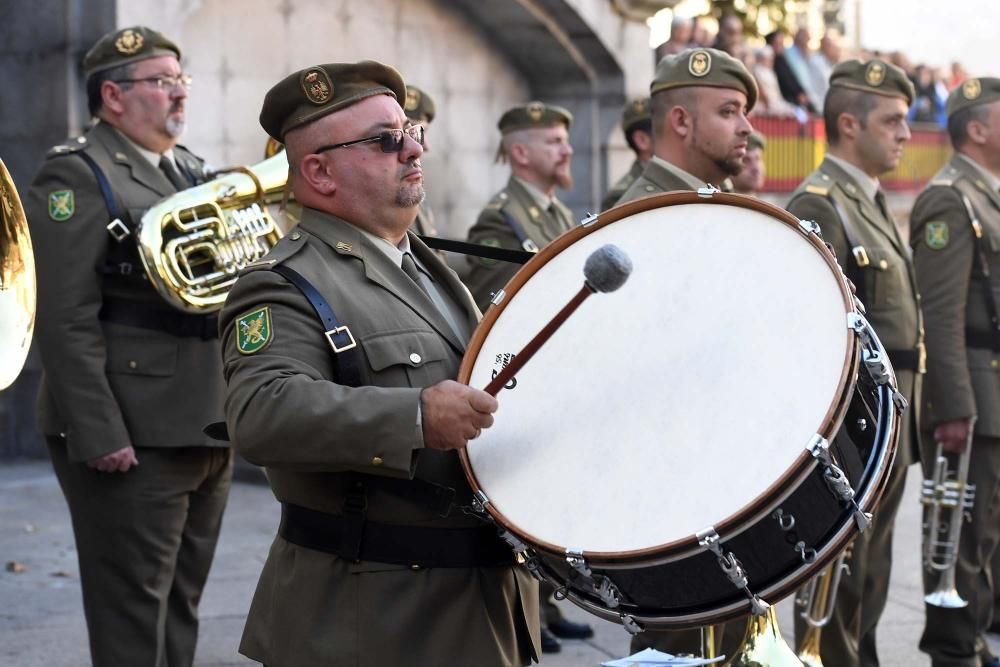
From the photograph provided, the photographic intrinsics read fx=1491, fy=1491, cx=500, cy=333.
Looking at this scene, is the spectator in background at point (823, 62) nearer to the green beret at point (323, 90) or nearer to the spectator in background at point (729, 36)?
the spectator in background at point (729, 36)

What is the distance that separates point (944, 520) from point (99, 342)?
10.1 ft

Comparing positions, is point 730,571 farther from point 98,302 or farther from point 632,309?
point 98,302

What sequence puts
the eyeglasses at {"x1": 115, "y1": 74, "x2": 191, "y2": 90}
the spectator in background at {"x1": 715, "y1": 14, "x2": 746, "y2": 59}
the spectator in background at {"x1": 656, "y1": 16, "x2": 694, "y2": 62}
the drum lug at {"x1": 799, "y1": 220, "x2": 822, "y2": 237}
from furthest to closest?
the spectator in background at {"x1": 715, "y1": 14, "x2": 746, "y2": 59}, the spectator in background at {"x1": 656, "y1": 16, "x2": 694, "y2": 62}, the eyeglasses at {"x1": 115, "y1": 74, "x2": 191, "y2": 90}, the drum lug at {"x1": 799, "y1": 220, "x2": 822, "y2": 237}

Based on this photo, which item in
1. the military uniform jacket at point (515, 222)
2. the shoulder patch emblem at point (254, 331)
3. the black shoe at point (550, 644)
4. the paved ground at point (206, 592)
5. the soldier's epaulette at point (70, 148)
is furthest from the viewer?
the military uniform jacket at point (515, 222)

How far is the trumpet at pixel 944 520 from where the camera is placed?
5406mm

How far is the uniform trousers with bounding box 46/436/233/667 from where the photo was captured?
443cm

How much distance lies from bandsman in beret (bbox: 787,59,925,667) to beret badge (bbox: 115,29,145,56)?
89.1 inches

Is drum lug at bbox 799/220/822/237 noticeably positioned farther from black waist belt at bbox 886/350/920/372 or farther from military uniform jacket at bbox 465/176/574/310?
military uniform jacket at bbox 465/176/574/310

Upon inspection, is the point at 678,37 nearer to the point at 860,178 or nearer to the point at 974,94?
the point at 974,94

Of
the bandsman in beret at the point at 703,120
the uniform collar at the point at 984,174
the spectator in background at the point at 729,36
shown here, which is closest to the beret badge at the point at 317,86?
the bandsman in beret at the point at 703,120

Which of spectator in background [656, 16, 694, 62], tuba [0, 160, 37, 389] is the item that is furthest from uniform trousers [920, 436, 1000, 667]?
spectator in background [656, 16, 694, 62]

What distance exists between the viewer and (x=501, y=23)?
414 inches

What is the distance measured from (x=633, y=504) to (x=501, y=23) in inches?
322

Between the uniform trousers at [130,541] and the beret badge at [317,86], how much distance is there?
5.98ft
